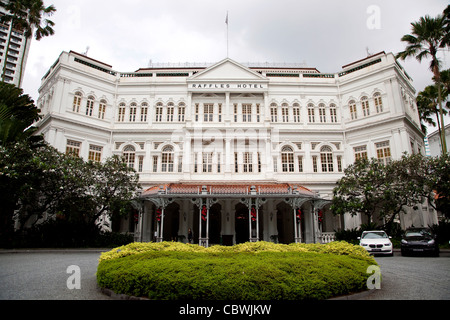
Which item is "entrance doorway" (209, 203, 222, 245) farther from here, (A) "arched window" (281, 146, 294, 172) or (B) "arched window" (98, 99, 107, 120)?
(B) "arched window" (98, 99, 107, 120)

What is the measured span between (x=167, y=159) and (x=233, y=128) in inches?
264

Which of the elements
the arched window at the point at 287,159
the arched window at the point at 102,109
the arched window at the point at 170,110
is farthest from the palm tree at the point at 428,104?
the arched window at the point at 102,109

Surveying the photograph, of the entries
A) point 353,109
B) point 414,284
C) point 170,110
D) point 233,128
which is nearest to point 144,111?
point 170,110

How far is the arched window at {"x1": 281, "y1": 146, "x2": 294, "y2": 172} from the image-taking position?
26.9 metres

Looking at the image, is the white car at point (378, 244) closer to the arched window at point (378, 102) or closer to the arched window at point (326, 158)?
the arched window at point (326, 158)

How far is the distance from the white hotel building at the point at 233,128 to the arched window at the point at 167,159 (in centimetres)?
10

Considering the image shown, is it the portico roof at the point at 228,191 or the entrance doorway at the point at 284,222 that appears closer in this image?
the portico roof at the point at 228,191

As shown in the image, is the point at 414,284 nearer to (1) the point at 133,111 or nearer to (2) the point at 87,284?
(2) the point at 87,284

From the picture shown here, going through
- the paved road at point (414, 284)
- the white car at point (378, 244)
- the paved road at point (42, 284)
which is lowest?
the paved road at point (414, 284)

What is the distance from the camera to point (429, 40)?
2356cm

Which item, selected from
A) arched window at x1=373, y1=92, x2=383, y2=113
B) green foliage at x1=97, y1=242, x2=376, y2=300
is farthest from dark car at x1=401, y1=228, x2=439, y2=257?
arched window at x1=373, y1=92, x2=383, y2=113

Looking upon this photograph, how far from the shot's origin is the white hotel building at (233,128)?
2541 cm

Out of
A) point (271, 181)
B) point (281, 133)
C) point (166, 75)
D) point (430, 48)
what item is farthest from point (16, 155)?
point (430, 48)

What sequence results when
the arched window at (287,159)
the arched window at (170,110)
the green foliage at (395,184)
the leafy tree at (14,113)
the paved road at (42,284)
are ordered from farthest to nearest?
the arched window at (170,110) < the arched window at (287,159) < the green foliage at (395,184) < the leafy tree at (14,113) < the paved road at (42,284)
